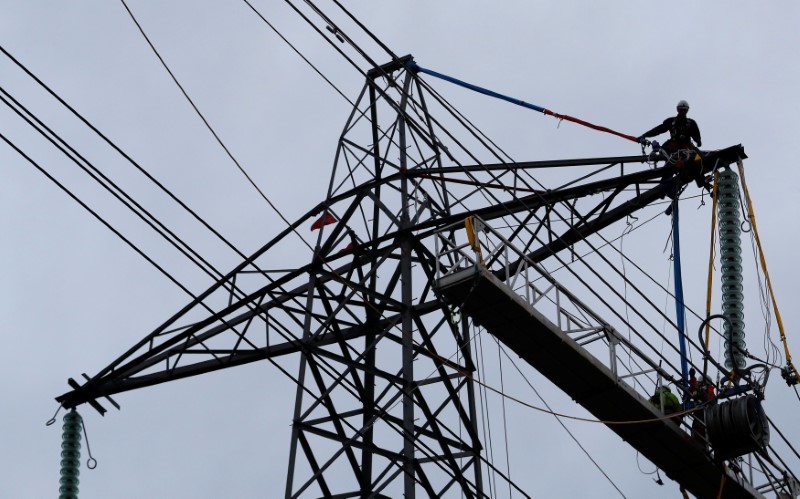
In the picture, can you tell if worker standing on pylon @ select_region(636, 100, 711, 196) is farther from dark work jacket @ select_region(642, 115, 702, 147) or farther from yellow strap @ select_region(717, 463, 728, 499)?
yellow strap @ select_region(717, 463, 728, 499)

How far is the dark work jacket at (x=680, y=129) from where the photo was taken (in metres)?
24.8

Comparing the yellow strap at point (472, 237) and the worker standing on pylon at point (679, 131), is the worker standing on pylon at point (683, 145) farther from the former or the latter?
the yellow strap at point (472, 237)

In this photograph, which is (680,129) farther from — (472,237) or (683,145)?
(472,237)

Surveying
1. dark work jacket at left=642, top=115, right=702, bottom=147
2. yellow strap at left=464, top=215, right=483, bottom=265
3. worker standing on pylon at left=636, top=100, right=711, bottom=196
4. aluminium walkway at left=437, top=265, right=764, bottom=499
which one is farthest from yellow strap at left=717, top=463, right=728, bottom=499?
dark work jacket at left=642, top=115, right=702, bottom=147

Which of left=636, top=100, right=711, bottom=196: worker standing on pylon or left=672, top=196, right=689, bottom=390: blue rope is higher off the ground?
left=636, top=100, right=711, bottom=196: worker standing on pylon

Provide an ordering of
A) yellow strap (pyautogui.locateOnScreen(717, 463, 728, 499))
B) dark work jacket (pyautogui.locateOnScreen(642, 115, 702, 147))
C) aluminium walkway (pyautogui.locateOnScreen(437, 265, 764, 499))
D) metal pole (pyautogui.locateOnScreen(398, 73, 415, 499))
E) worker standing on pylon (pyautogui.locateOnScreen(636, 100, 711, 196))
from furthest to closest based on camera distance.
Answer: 1. dark work jacket (pyautogui.locateOnScreen(642, 115, 702, 147))
2. worker standing on pylon (pyautogui.locateOnScreen(636, 100, 711, 196))
3. yellow strap (pyautogui.locateOnScreen(717, 463, 728, 499))
4. metal pole (pyautogui.locateOnScreen(398, 73, 415, 499))
5. aluminium walkway (pyautogui.locateOnScreen(437, 265, 764, 499))

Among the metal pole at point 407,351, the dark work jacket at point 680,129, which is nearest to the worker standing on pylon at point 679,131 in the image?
the dark work jacket at point 680,129

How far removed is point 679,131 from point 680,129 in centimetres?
4

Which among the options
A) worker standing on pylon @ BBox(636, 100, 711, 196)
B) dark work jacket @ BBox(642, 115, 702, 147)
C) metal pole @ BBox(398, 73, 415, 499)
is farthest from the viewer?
dark work jacket @ BBox(642, 115, 702, 147)

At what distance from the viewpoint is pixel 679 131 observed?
24.9 meters

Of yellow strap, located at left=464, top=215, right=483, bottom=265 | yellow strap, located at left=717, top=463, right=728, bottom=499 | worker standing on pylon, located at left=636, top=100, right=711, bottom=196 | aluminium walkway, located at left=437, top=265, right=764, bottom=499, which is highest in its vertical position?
worker standing on pylon, located at left=636, top=100, right=711, bottom=196

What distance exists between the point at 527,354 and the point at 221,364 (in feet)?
19.7

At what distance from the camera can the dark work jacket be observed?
977 inches

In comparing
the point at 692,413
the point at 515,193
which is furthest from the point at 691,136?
the point at 692,413
